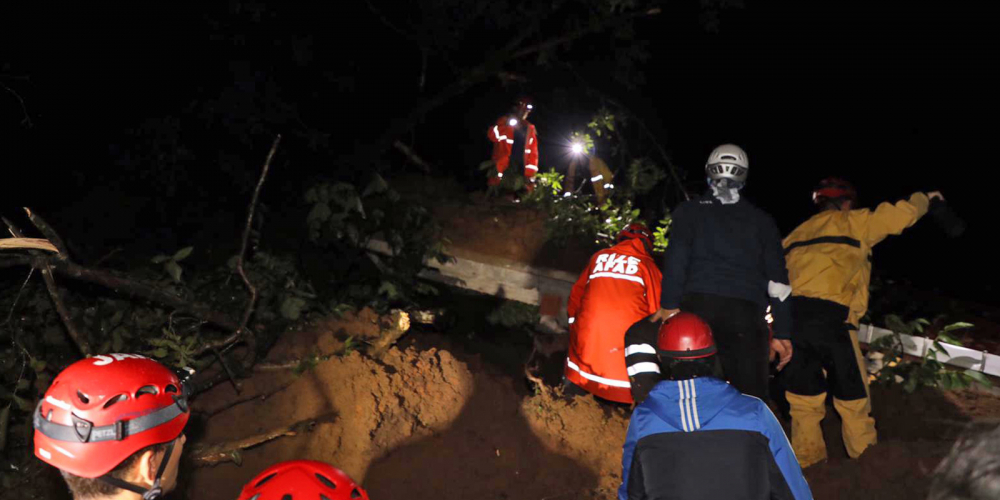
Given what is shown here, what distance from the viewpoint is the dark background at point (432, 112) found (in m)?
9.62

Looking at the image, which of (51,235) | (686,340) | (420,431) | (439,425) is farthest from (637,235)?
→ (51,235)

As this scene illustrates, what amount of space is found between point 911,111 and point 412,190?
15.8 m

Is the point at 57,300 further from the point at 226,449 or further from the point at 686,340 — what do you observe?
the point at 686,340

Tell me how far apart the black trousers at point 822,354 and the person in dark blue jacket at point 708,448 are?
8.24ft

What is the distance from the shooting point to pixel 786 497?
2666 mm

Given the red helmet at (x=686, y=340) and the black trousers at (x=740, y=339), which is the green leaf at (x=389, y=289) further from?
the red helmet at (x=686, y=340)

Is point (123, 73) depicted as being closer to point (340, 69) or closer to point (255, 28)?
point (255, 28)

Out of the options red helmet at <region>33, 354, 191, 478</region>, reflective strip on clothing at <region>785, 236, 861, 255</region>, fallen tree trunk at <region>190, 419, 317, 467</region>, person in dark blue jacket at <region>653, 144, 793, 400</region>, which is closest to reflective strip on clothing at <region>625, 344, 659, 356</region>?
person in dark blue jacket at <region>653, 144, 793, 400</region>

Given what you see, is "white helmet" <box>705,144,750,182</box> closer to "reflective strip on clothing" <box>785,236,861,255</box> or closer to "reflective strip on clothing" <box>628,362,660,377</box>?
"reflective strip on clothing" <box>785,236,861,255</box>

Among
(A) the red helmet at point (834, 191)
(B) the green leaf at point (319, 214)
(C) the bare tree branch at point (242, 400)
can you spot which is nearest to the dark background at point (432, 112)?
(B) the green leaf at point (319, 214)

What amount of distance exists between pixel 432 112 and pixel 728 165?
12.3 m

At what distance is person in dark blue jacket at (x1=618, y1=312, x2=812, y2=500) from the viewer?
8.66ft

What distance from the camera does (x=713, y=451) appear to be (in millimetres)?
2656

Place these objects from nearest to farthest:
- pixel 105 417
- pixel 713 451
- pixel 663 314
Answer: pixel 105 417 → pixel 713 451 → pixel 663 314
